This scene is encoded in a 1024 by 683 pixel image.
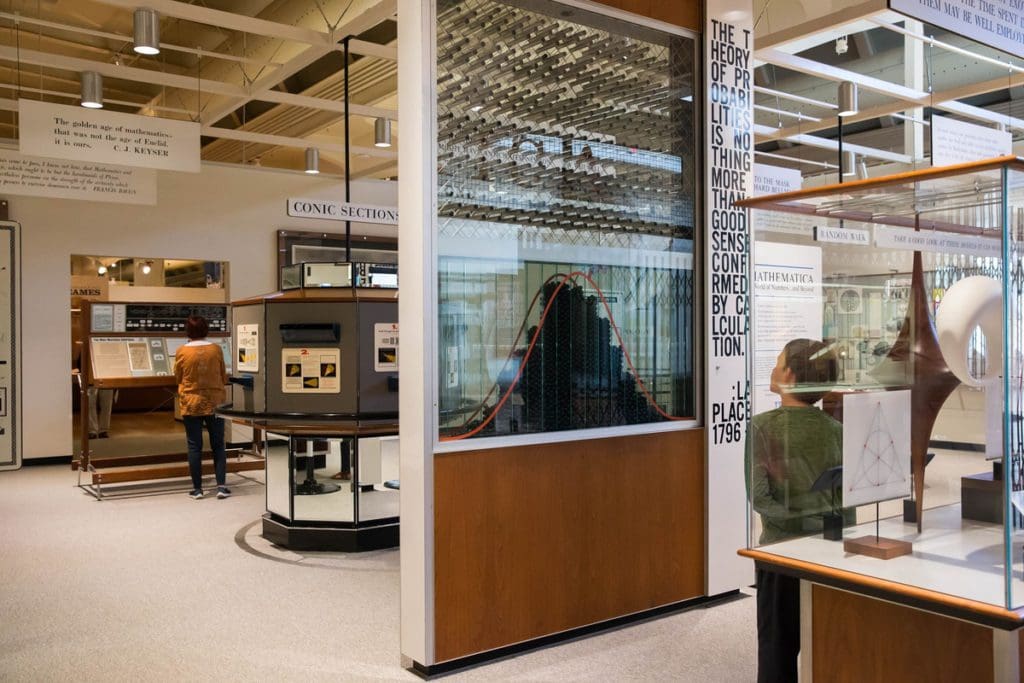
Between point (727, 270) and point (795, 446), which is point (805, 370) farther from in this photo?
point (727, 270)

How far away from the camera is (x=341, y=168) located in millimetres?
12617

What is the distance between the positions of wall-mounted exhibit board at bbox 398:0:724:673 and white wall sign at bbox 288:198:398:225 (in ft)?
6.47

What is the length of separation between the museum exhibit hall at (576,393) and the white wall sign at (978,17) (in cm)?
2

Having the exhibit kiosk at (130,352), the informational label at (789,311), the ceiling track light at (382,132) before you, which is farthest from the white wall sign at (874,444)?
the ceiling track light at (382,132)

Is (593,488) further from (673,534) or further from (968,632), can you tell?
(968,632)

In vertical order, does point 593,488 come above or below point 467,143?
below

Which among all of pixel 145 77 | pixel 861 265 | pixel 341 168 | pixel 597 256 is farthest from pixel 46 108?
pixel 341 168

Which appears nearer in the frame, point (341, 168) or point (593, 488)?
point (593, 488)

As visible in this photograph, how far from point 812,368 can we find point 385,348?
Result: 12.6ft

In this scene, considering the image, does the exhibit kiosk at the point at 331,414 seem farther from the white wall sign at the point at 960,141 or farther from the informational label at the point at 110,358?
the informational label at the point at 110,358

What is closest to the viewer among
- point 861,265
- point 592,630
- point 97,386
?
point 861,265

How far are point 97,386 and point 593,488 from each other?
6915mm

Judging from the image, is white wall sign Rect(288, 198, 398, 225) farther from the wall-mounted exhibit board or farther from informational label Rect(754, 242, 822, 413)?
informational label Rect(754, 242, 822, 413)

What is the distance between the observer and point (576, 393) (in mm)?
4105
